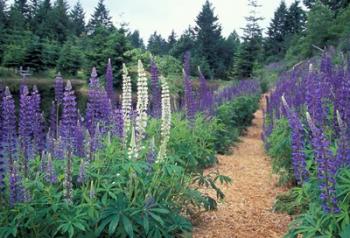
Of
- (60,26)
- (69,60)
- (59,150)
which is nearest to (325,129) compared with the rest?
(59,150)

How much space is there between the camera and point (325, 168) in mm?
2998

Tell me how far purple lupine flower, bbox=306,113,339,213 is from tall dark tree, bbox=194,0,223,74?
43.5 metres

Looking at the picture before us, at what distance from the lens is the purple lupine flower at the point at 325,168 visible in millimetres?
2986

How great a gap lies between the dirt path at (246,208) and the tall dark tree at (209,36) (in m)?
37.6

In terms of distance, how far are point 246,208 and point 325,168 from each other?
3.20 metres

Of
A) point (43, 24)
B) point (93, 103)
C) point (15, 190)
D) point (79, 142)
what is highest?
point (43, 24)

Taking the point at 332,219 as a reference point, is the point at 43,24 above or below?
above

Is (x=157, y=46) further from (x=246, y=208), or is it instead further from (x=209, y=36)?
(x=246, y=208)

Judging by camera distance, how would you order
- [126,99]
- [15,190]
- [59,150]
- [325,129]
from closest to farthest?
[15,190] → [126,99] → [59,150] → [325,129]

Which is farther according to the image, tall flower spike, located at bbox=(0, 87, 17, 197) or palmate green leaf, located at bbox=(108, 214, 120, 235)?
tall flower spike, located at bbox=(0, 87, 17, 197)

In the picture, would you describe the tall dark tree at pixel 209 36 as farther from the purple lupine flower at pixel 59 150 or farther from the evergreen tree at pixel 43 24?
the purple lupine flower at pixel 59 150

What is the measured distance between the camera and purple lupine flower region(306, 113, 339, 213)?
9.80ft

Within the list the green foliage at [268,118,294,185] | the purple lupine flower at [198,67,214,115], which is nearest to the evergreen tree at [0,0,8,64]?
the purple lupine flower at [198,67,214,115]

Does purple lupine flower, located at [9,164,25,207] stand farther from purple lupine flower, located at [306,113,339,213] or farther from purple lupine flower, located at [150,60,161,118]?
purple lupine flower, located at [150,60,161,118]
